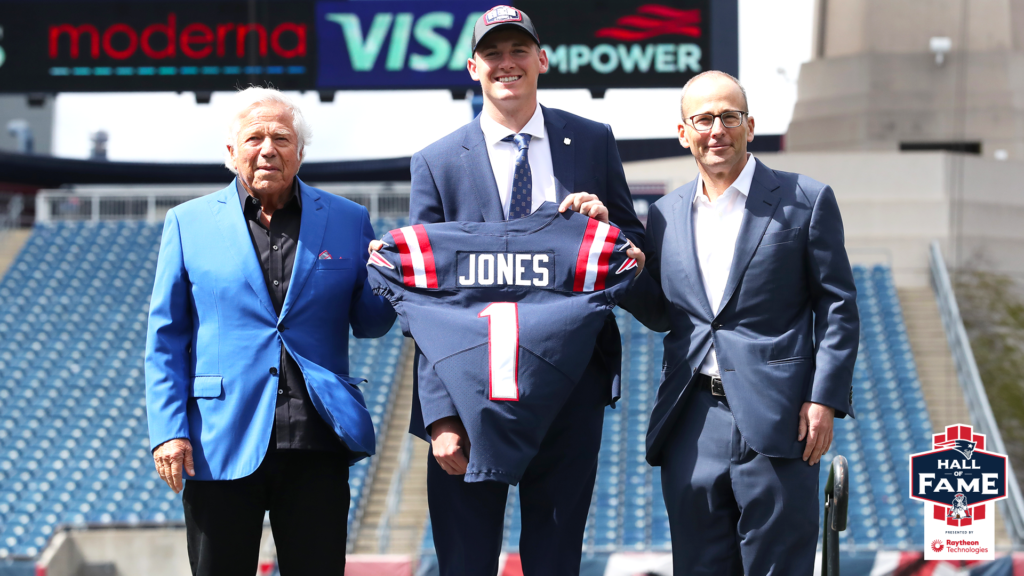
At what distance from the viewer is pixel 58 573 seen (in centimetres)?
794

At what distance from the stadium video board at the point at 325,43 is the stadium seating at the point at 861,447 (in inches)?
136

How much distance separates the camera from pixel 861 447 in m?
10.7

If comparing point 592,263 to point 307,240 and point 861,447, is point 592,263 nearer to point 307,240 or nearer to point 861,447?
point 307,240

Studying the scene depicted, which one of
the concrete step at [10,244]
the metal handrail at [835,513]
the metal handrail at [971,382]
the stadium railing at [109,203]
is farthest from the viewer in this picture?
the stadium railing at [109,203]

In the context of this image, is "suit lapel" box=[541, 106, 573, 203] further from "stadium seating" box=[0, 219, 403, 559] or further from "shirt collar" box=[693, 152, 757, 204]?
"stadium seating" box=[0, 219, 403, 559]

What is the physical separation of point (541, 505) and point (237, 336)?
33.9 inches

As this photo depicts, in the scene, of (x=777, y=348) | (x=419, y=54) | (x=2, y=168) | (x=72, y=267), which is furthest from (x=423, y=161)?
(x=2, y=168)

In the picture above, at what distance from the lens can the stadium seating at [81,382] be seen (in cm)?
1043

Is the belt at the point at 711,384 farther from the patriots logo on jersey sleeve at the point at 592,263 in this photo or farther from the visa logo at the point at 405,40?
the visa logo at the point at 405,40

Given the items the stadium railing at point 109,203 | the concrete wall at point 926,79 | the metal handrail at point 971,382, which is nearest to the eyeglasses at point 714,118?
the metal handrail at point 971,382

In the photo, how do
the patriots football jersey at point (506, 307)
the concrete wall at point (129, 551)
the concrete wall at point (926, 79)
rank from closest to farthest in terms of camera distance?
the patriots football jersey at point (506, 307) → the concrete wall at point (129, 551) → the concrete wall at point (926, 79)

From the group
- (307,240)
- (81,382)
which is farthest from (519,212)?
(81,382)

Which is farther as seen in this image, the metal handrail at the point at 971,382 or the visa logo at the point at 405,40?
the visa logo at the point at 405,40

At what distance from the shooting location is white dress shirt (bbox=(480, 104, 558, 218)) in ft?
8.39
